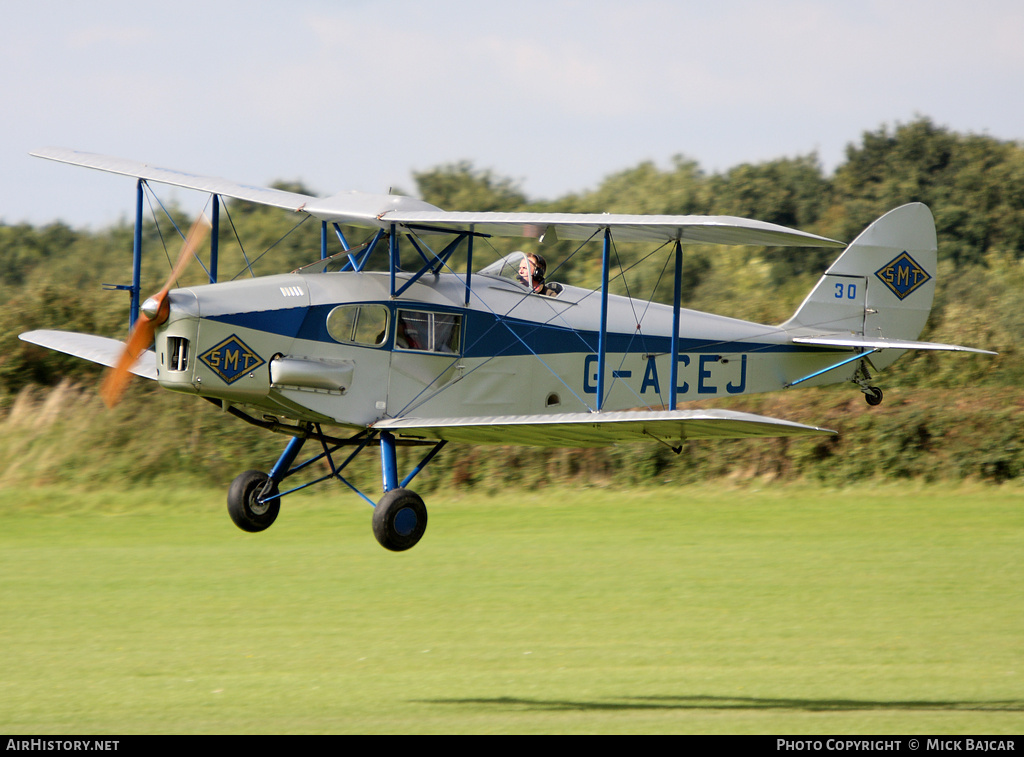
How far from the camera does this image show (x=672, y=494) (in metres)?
28.0

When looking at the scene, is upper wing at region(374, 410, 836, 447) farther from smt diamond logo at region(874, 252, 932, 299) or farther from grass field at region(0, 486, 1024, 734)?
smt diamond logo at region(874, 252, 932, 299)

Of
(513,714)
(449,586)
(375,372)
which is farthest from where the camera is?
(449,586)

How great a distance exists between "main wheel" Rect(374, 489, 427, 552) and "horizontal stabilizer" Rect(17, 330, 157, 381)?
115 inches

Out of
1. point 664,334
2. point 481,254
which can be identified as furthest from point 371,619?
point 481,254

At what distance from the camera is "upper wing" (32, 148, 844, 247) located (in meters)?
10.6

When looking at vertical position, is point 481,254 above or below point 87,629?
above

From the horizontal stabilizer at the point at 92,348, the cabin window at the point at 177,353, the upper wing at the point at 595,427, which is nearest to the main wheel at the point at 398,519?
the upper wing at the point at 595,427

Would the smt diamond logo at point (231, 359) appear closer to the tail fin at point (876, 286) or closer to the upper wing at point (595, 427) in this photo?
the upper wing at point (595, 427)

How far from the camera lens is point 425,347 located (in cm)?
1154

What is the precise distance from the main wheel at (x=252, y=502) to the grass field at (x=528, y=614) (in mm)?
2754

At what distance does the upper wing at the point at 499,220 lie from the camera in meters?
10.6

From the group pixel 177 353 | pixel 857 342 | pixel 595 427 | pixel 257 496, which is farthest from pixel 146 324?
pixel 857 342

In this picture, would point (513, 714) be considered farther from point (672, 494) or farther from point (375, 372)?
point (672, 494)

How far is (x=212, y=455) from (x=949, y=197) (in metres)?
27.9
